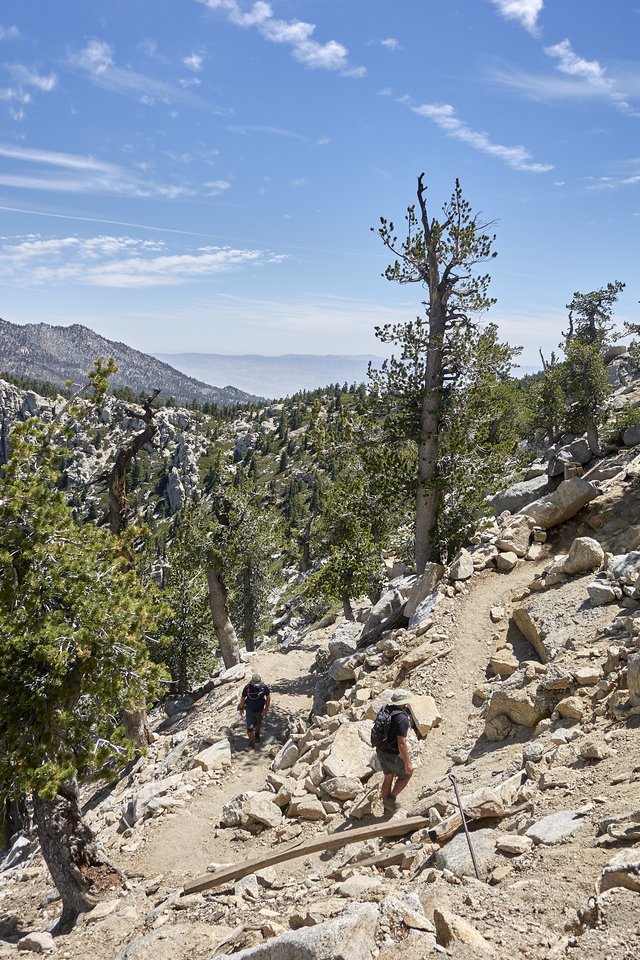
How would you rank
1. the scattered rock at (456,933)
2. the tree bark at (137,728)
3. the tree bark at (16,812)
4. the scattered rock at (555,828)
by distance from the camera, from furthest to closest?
the tree bark at (137,728)
the tree bark at (16,812)
the scattered rock at (555,828)
the scattered rock at (456,933)

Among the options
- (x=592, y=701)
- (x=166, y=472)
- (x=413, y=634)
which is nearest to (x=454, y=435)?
(x=413, y=634)

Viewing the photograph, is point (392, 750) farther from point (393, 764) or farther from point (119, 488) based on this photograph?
point (119, 488)

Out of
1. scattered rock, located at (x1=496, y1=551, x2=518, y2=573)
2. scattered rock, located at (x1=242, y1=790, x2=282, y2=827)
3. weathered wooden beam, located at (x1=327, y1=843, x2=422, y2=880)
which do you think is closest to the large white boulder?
scattered rock, located at (x1=242, y1=790, x2=282, y2=827)

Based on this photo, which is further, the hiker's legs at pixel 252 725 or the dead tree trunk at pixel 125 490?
the dead tree trunk at pixel 125 490

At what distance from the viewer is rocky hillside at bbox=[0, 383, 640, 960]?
17.7 feet

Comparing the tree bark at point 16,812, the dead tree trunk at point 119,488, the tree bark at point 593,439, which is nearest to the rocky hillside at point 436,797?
the tree bark at point 16,812

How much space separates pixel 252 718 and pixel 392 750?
248 inches

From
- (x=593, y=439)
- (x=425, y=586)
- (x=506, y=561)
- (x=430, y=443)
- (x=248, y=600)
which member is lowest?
(x=248, y=600)

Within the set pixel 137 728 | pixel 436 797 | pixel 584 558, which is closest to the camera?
pixel 436 797

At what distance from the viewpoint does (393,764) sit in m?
9.74

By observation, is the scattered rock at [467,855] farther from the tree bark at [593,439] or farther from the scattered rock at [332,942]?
the tree bark at [593,439]

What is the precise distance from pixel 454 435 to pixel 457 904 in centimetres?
1433

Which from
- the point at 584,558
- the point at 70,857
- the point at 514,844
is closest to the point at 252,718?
the point at 70,857

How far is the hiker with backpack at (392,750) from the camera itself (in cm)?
972
